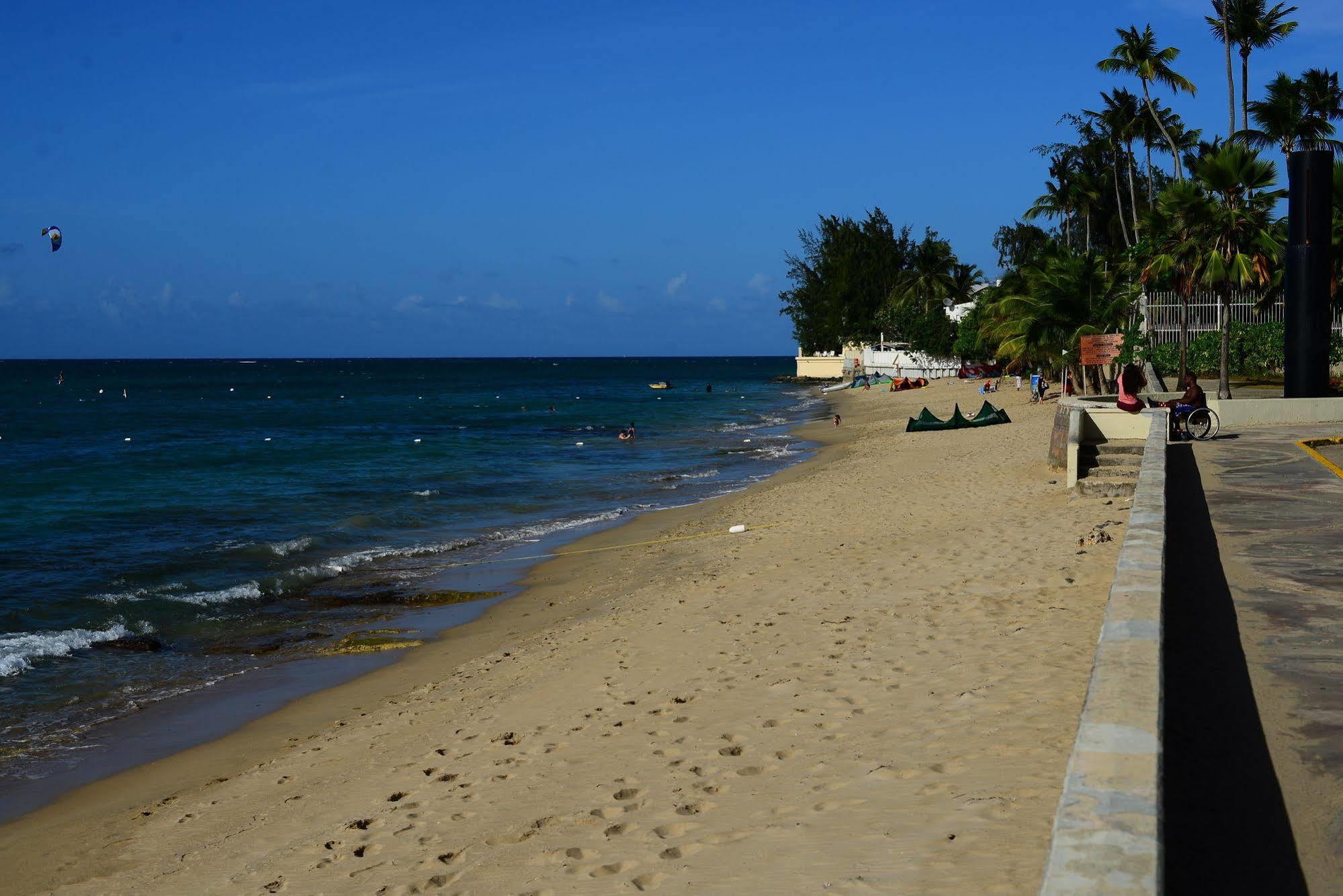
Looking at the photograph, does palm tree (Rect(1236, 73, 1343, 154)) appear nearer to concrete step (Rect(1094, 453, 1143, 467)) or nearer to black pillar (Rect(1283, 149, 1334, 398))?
black pillar (Rect(1283, 149, 1334, 398))

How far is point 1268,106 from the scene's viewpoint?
112ft

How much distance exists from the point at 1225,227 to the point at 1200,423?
898cm

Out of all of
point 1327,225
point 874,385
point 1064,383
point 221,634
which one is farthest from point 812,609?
point 874,385

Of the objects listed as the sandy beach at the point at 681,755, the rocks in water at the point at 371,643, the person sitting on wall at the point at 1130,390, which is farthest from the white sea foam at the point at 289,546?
Result: the person sitting on wall at the point at 1130,390

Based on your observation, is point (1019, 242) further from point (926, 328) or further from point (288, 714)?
point (288, 714)

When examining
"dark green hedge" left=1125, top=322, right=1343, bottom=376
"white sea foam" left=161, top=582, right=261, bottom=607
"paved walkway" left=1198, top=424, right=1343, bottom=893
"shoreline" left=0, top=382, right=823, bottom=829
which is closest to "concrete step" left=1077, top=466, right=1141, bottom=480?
"paved walkway" left=1198, top=424, right=1343, bottom=893

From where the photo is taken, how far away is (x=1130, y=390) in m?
18.1

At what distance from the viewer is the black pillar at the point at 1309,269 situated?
23.2 metres

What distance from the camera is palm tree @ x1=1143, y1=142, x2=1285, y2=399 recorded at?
27172 mm

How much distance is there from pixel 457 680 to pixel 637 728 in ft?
13.0

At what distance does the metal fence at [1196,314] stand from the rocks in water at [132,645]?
3649 cm

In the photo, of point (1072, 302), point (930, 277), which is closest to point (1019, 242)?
point (930, 277)

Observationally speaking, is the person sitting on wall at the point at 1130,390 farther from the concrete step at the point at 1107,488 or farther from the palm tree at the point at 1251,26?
the palm tree at the point at 1251,26

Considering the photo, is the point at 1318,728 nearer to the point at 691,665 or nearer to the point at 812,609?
the point at 691,665
